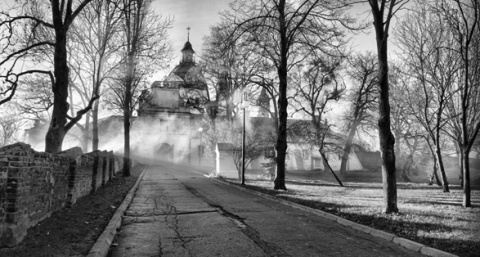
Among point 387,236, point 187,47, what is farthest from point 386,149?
point 187,47

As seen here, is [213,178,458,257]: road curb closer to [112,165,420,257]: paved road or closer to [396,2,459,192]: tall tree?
[112,165,420,257]: paved road

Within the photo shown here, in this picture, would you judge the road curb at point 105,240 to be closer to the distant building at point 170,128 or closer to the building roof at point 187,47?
the distant building at point 170,128

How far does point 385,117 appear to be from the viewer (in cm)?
960

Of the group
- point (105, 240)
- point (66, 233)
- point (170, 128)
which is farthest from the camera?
point (170, 128)

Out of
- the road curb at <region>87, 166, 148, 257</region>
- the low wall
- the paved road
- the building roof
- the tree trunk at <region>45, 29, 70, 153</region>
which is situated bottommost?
the paved road

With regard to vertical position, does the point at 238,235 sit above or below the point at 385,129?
below

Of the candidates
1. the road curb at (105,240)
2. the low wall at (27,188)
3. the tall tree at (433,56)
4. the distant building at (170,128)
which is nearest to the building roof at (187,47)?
the distant building at (170,128)

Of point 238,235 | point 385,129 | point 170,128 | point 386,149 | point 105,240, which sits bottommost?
point 238,235

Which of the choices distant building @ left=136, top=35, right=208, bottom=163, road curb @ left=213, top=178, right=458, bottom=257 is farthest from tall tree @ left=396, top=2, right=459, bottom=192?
distant building @ left=136, top=35, right=208, bottom=163

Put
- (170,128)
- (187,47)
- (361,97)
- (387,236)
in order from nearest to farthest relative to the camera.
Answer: (387,236), (361,97), (187,47), (170,128)

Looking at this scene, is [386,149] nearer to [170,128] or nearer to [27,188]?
[27,188]

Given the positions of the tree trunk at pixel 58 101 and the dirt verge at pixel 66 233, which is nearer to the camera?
the dirt verge at pixel 66 233

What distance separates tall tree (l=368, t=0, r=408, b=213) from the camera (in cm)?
945

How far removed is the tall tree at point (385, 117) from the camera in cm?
945
